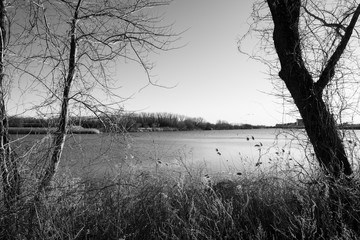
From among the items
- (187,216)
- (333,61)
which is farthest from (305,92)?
(187,216)

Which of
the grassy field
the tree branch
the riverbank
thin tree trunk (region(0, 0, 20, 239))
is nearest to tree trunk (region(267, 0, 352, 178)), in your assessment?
the tree branch

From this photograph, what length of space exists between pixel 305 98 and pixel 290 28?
975 millimetres

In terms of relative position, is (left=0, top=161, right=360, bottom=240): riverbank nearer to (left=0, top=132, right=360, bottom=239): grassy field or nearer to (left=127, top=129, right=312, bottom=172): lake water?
(left=0, top=132, right=360, bottom=239): grassy field

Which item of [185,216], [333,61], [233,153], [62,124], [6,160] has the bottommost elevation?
[233,153]

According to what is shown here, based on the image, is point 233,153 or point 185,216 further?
point 233,153

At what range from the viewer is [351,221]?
291 centimetres

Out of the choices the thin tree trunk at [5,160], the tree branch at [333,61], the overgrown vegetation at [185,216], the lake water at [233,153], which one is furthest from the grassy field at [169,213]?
the tree branch at [333,61]

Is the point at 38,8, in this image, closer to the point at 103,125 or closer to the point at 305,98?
the point at 103,125

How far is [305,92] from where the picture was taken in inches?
148

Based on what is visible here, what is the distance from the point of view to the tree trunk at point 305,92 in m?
3.60

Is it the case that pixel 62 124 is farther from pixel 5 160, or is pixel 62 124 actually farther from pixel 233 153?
pixel 233 153

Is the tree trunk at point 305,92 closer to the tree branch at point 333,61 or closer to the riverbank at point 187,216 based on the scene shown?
the tree branch at point 333,61

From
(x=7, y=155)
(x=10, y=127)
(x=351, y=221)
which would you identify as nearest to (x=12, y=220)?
(x=7, y=155)

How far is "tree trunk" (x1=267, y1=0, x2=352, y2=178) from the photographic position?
3.60 metres
